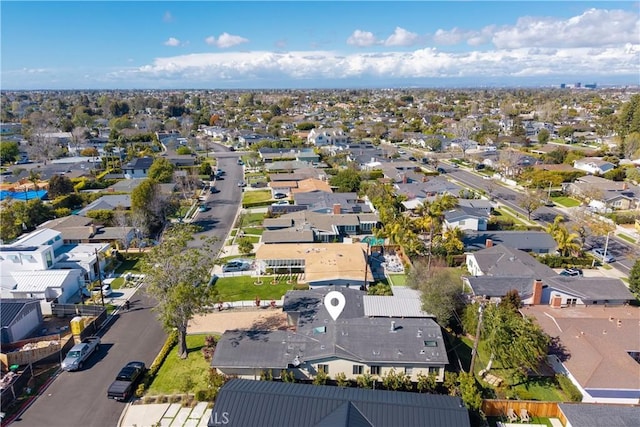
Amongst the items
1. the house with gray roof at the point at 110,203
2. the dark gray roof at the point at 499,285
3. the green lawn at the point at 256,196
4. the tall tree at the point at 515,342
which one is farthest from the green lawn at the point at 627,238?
the house with gray roof at the point at 110,203

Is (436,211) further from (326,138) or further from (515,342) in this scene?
(326,138)

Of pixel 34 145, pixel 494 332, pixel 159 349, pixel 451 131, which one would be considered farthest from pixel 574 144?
pixel 34 145

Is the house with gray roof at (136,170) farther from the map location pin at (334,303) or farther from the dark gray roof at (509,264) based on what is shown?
the dark gray roof at (509,264)

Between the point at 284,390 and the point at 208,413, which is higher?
the point at 284,390

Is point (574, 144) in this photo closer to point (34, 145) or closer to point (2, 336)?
point (2, 336)

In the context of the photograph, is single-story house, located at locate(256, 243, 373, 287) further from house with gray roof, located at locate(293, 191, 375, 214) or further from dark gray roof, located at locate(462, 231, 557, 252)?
dark gray roof, located at locate(462, 231, 557, 252)

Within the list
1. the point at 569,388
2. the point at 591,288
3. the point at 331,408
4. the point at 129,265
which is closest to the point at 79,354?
the point at 331,408
